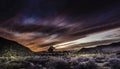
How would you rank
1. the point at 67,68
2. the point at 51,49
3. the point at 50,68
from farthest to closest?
1. the point at 51,49
2. the point at 67,68
3. the point at 50,68

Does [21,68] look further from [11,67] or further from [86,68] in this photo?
[86,68]

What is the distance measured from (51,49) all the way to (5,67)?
4619 cm

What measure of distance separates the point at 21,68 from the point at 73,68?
12.8 ft

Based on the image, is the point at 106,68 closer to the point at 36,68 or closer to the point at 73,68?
the point at 73,68

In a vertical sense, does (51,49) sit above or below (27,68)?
above

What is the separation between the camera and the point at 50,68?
16.7 meters

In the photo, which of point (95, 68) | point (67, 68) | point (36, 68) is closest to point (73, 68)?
point (67, 68)

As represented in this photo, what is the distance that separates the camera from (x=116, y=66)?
17.1m

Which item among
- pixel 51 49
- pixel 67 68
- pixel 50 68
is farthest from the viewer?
pixel 51 49

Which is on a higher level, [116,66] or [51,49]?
[51,49]

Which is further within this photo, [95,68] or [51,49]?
[51,49]

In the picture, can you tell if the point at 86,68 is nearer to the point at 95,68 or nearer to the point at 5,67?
the point at 95,68

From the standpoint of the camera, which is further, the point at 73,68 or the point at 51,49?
the point at 51,49

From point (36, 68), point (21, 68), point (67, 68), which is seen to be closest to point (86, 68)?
point (67, 68)
